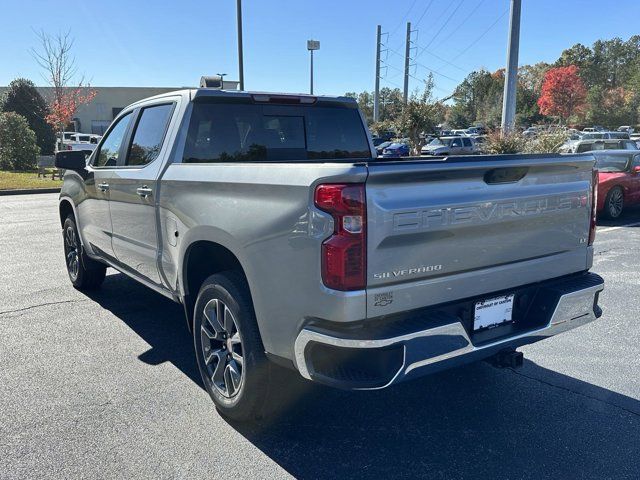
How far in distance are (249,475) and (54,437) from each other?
123 centimetres

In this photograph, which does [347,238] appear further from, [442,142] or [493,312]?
[442,142]

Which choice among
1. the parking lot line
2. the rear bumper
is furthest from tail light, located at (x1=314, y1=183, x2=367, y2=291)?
the parking lot line

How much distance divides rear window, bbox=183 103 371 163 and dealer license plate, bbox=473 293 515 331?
2.10 m

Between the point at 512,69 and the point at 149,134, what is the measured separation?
14.6 meters

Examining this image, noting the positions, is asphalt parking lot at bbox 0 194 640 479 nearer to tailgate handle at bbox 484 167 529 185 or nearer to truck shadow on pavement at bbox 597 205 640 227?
tailgate handle at bbox 484 167 529 185

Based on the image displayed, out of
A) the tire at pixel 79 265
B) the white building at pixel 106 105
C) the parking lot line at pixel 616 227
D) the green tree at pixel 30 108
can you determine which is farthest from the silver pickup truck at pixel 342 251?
the white building at pixel 106 105

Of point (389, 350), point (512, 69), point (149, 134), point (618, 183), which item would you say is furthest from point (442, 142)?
point (389, 350)

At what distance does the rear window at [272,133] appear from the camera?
13.3 ft

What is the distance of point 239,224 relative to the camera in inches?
117

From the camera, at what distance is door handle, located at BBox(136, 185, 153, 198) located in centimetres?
398

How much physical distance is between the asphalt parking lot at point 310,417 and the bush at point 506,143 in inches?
467

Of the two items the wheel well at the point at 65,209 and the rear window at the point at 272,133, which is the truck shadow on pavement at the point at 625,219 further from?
the wheel well at the point at 65,209

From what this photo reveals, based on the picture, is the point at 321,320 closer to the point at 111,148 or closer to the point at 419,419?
the point at 419,419

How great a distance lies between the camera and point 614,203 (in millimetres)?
11430
